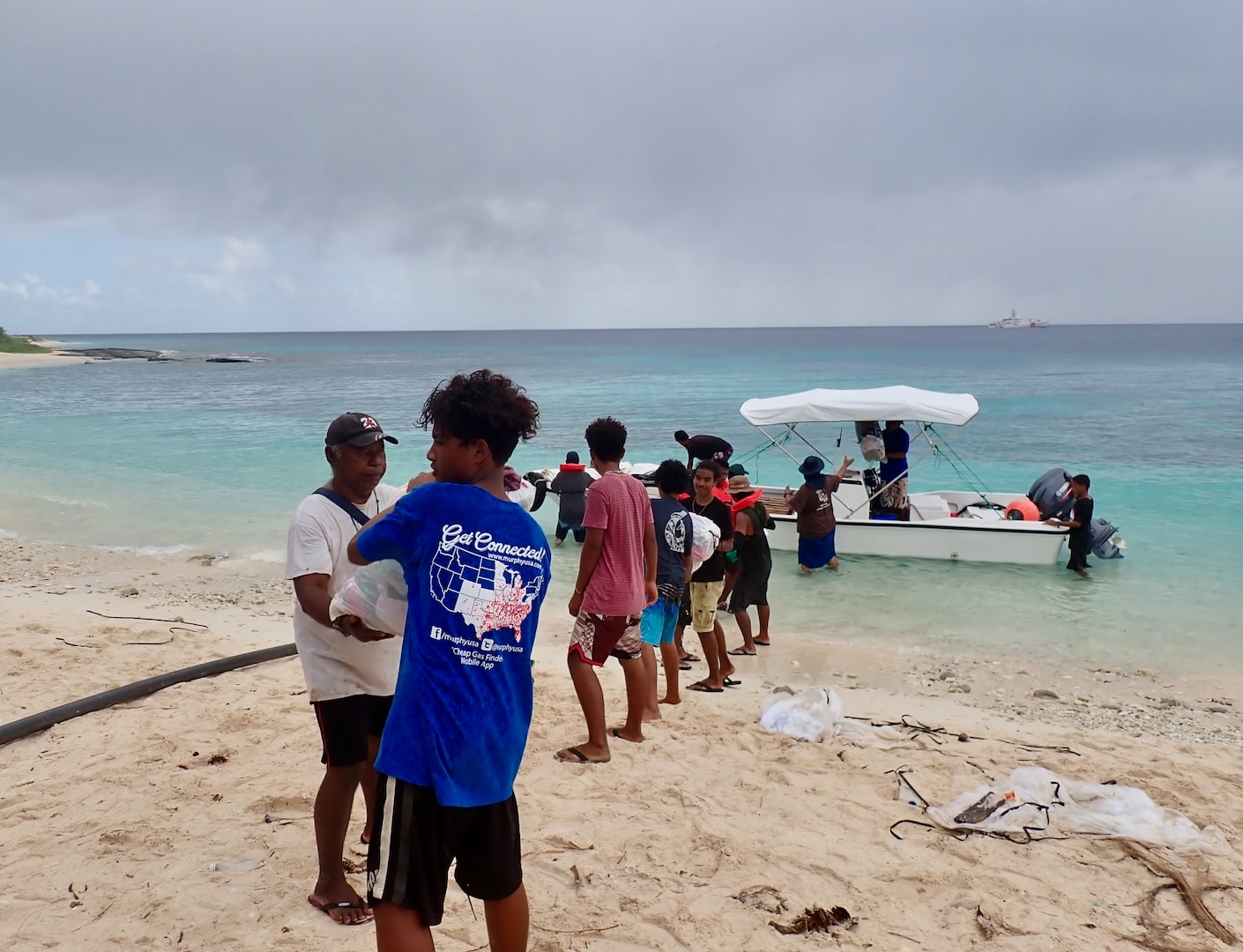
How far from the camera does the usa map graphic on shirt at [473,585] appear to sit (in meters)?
2.24

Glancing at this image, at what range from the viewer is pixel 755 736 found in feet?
17.4

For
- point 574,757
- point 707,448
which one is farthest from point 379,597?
point 707,448

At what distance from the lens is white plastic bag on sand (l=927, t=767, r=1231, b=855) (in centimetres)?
408

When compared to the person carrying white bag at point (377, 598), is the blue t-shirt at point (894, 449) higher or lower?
lower

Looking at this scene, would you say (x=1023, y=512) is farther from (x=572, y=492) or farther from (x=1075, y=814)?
(x=1075, y=814)

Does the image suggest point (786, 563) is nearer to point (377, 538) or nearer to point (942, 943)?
point (942, 943)

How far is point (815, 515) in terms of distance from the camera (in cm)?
1078

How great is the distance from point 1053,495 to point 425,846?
13.1 m

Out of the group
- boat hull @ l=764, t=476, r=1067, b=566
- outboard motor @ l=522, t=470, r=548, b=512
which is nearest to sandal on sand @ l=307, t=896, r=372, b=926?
boat hull @ l=764, t=476, r=1067, b=566

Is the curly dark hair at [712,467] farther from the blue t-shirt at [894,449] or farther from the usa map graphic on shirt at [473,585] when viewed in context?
the blue t-shirt at [894,449]

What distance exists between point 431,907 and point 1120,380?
6799 cm

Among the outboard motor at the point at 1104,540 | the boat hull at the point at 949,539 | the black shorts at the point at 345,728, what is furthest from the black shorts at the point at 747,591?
the outboard motor at the point at 1104,540

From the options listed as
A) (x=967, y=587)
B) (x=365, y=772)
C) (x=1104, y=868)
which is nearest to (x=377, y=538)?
(x=365, y=772)

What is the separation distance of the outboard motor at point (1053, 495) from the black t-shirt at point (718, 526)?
25.1 ft
